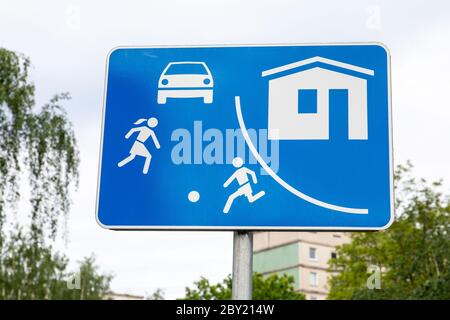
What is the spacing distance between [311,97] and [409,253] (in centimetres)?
2570

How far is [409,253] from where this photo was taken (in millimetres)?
27484

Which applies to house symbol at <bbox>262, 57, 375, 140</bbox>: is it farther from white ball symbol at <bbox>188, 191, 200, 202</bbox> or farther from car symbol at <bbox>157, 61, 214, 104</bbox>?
white ball symbol at <bbox>188, 191, 200, 202</bbox>

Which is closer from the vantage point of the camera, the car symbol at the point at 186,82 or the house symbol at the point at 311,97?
the house symbol at the point at 311,97

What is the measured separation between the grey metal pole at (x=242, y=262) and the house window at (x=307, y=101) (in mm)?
551

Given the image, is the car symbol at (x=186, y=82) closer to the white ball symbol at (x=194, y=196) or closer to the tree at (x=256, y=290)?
the white ball symbol at (x=194, y=196)

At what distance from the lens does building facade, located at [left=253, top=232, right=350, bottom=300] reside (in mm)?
73688

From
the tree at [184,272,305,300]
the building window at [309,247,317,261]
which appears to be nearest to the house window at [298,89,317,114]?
the tree at [184,272,305,300]

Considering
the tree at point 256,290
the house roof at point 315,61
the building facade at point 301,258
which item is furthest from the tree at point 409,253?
the building facade at point 301,258

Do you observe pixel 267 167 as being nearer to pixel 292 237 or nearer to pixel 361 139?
pixel 361 139

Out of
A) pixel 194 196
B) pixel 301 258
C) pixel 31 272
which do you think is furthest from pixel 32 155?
pixel 301 258

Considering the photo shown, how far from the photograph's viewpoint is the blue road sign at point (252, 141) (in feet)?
9.17

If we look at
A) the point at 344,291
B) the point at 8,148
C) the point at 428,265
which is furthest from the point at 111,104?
the point at 344,291
